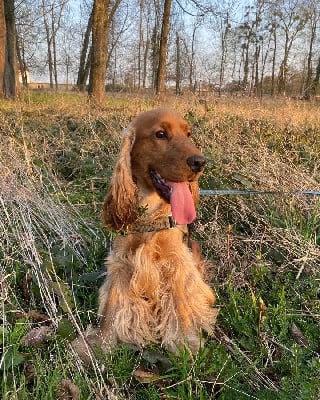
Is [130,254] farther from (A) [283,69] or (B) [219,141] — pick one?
(A) [283,69]

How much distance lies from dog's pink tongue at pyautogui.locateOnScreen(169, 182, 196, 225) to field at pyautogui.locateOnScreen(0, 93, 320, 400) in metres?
0.63

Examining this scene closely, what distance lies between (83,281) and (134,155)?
0.98m

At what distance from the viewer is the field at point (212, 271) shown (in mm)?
2002

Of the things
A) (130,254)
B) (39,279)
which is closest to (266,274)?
(130,254)

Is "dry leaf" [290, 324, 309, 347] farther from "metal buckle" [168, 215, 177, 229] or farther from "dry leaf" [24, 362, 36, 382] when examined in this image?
"dry leaf" [24, 362, 36, 382]

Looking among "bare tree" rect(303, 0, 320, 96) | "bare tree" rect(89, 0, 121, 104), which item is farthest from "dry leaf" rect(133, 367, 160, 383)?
"bare tree" rect(303, 0, 320, 96)

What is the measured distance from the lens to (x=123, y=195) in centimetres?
250

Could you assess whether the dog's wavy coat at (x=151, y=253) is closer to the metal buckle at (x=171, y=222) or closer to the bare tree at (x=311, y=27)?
the metal buckle at (x=171, y=222)

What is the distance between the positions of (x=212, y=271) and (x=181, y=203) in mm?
874

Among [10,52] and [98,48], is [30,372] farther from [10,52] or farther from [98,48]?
[10,52]

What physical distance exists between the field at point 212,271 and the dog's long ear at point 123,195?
1.60 feet

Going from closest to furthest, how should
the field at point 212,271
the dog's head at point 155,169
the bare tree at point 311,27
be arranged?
the field at point 212,271 < the dog's head at point 155,169 < the bare tree at point 311,27

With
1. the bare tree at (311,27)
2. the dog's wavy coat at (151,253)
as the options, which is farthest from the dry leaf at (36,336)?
the bare tree at (311,27)

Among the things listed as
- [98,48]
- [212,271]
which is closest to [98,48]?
[98,48]
